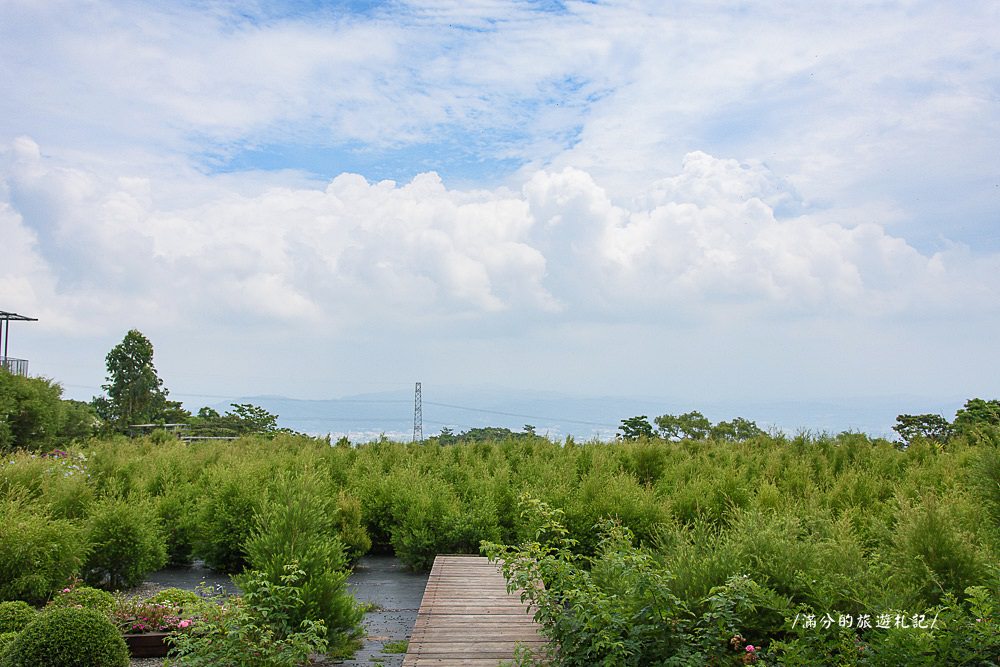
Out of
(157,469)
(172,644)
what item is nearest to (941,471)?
(172,644)

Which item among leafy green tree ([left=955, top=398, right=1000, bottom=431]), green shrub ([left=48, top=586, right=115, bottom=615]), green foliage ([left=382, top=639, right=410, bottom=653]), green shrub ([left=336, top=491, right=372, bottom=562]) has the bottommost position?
green foliage ([left=382, top=639, right=410, bottom=653])

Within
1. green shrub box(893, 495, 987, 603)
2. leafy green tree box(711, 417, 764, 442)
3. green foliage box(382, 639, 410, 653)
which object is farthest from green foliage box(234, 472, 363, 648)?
leafy green tree box(711, 417, 764, 442)

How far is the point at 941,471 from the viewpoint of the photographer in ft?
30.3

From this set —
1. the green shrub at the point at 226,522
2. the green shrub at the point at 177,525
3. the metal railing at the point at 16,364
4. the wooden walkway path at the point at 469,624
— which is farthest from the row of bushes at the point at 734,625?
the metal railing at the point at 16,364

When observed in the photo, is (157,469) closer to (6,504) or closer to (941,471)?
(6,504)

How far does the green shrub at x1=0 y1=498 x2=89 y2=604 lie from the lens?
6531mm

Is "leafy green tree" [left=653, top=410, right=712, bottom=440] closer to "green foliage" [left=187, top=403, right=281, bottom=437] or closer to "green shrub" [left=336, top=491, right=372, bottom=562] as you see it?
"green shrub" [left=336, top=491, right=372, bottom=562]

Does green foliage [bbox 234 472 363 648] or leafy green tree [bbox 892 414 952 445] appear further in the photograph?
leafy green tree [bbox 892 414 952 445]

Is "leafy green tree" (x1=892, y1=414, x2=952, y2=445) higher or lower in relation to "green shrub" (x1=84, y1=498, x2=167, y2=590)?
higher

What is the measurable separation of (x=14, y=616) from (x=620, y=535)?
4.90 m

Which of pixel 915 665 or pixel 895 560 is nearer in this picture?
pixel 915 665

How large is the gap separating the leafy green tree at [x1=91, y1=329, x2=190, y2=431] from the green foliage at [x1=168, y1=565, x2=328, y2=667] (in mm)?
25599

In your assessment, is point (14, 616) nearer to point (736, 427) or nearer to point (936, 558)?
point (936, 558)

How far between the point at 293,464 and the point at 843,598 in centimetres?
841
